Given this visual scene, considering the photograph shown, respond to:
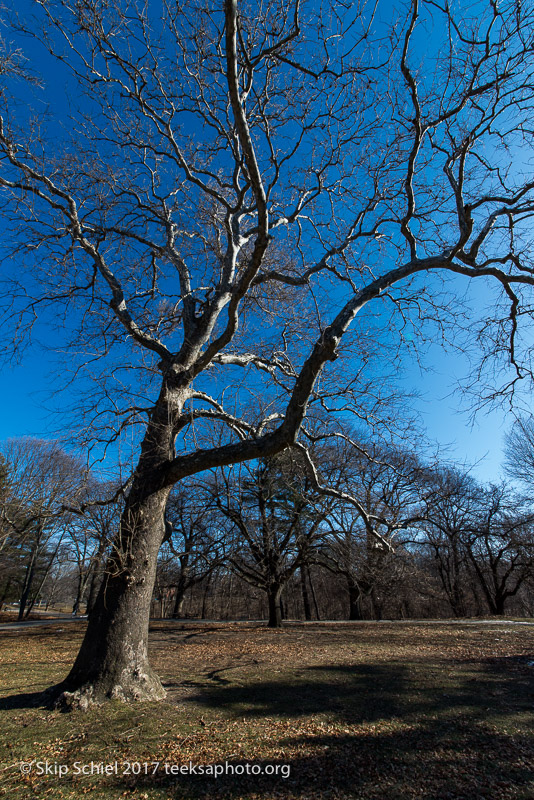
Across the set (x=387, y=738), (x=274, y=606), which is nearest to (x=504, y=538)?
(x=274, y=606)

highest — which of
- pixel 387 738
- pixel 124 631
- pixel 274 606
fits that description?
pixel 124 631

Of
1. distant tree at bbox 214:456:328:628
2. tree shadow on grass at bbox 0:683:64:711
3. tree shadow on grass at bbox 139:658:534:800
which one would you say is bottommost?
tree shadow on grass at bbox 139:658:534:800

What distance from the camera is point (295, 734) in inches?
150

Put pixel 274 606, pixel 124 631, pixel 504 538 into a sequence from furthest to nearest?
pixel 504 538, pixel 274 606, pixel 124 631

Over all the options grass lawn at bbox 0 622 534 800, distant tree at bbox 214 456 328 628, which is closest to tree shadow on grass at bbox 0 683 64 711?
grass lawn at bbox 0 622 534 800

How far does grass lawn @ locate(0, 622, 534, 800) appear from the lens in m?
2.92

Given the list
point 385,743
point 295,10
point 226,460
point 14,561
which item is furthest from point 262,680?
point 14,561

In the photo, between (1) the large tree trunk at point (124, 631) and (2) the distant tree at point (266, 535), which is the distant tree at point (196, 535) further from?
(1) the large tree trunk at point (124, 631)

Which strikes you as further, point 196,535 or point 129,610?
point 196,535

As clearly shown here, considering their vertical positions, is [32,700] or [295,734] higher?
[32,700]

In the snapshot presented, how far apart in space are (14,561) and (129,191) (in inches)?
1184

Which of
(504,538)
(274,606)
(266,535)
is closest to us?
(266,535)

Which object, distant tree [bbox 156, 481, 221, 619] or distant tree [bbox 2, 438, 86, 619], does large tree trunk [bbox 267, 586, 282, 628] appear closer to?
distant tree [bbox 156, 481, 221, 619]

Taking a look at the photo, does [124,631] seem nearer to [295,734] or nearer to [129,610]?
[129,610]
